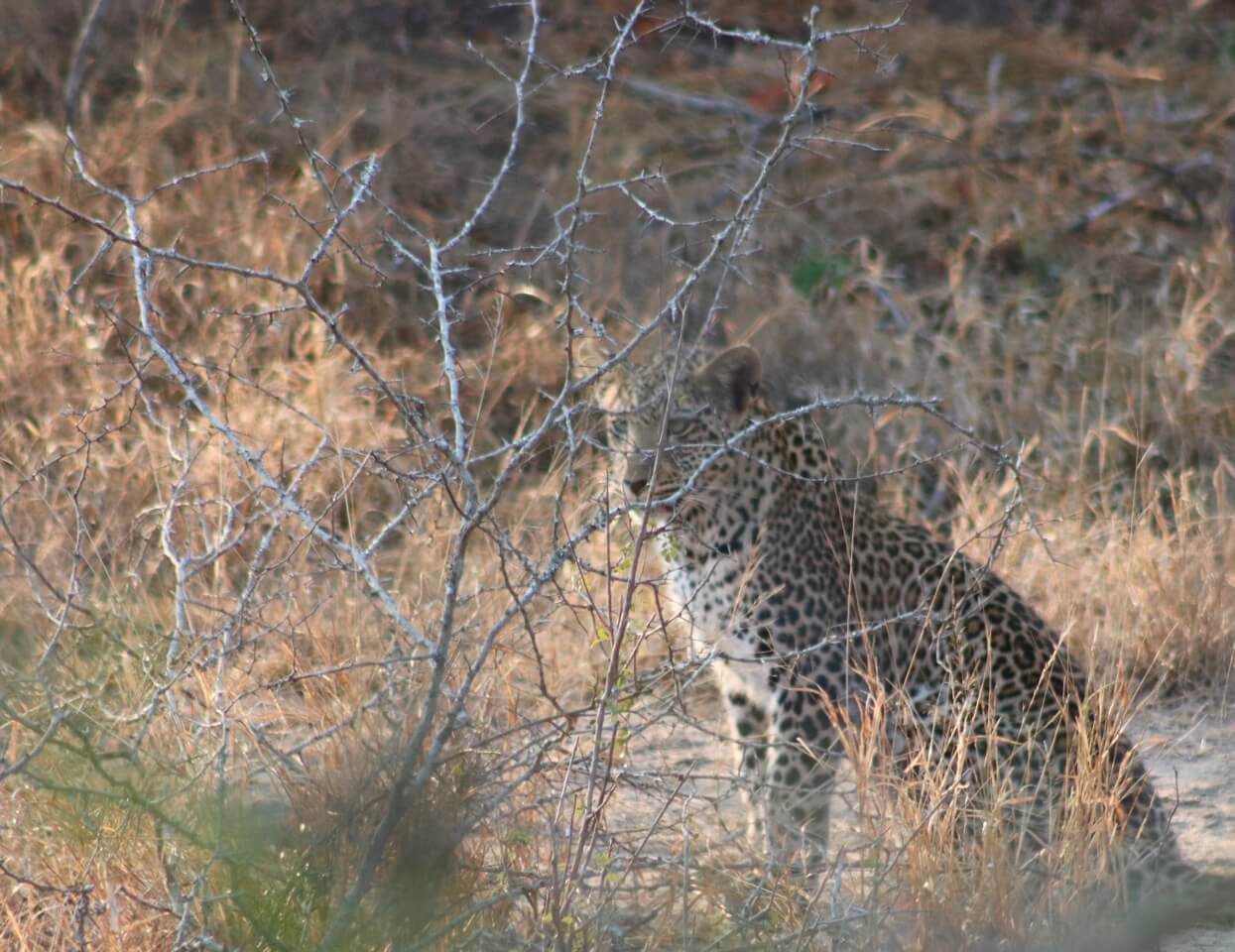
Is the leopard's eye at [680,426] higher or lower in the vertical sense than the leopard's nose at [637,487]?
higher

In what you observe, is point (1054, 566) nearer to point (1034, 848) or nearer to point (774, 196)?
point (1034, 848)

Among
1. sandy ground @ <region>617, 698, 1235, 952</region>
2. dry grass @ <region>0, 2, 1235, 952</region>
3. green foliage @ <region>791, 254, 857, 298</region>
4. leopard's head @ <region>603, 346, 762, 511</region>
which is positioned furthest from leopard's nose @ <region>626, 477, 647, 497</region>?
green foliage @ <region>791, 254, 857, 298</region>

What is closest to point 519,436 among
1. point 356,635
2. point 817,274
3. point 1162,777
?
point 356,635

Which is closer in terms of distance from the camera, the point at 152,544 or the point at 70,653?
the point at 70,653

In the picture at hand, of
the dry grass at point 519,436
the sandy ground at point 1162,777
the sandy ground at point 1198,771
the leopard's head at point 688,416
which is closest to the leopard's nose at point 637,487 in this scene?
the leopard's head at point 688,416

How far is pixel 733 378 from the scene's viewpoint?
459cm

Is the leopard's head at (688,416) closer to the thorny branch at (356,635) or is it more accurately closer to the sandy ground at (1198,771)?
the thorny branch at (356,635)

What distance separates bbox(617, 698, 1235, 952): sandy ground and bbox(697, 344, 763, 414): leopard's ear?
2.63 ft

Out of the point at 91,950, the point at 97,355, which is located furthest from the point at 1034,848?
the point at 97,355

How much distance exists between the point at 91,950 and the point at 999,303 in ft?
18.3

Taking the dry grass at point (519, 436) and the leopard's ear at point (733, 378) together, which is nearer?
the dry grass at point (519, 436)

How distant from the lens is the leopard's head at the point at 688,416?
4453 millimetres

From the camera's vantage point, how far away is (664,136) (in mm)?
8719

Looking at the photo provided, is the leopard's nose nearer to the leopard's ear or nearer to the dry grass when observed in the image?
the dry grass
